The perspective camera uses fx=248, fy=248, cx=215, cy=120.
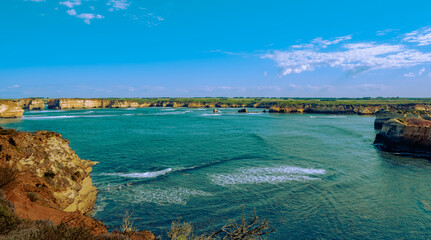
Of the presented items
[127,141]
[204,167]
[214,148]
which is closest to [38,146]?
[204,167]

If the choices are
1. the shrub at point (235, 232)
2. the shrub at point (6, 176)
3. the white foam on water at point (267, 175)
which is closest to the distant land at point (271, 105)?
the white foam on water at point (267, 175)

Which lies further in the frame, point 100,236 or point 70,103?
point 70,103

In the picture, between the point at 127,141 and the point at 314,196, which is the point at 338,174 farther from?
the point at 127,141

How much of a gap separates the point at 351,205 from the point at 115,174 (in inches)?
661

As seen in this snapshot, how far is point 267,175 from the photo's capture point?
1986 cm

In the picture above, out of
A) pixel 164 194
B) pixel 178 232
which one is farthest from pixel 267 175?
pixel 178 232

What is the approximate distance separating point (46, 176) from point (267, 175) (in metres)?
14.7

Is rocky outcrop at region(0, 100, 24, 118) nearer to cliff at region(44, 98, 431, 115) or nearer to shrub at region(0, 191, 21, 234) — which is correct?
cliff at region(44, 98, 431, 115)

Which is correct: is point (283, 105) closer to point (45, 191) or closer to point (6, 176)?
point (45, 191)

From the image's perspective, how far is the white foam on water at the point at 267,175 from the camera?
18.4m

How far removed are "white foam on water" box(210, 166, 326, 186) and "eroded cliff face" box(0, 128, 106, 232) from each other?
8921 millimetres

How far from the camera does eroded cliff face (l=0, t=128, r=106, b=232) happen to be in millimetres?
8742

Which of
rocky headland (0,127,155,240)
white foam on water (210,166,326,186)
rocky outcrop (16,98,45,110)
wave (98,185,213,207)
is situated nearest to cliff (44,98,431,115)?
rocky outcrop (16,98,45,110)

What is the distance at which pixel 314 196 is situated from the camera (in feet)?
51.7
